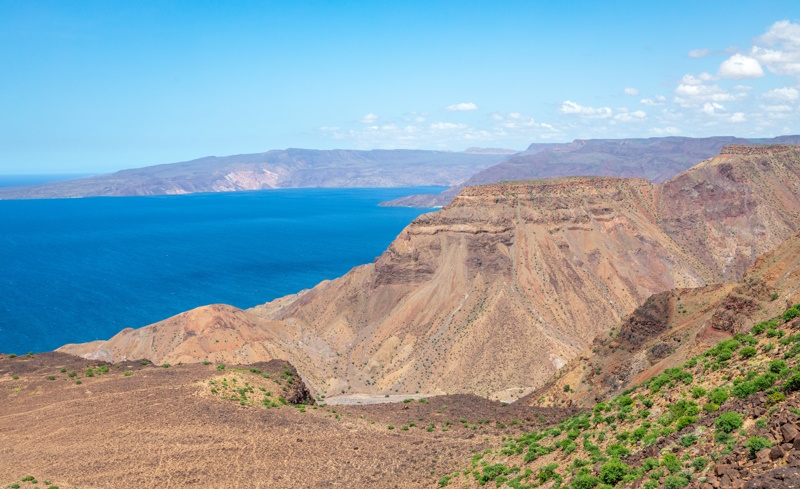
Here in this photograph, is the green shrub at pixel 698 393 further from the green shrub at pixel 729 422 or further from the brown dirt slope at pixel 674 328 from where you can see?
the brown dirt slope at pixel 674 328

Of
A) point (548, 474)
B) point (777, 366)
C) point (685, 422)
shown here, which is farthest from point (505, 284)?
point (685, 422)

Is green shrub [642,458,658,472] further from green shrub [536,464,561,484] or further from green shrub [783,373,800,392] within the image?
green shrub [783,373,800,392]

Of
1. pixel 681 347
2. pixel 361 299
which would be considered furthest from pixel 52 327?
pixel 681 347

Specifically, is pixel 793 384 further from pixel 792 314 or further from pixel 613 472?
pixel 792 314

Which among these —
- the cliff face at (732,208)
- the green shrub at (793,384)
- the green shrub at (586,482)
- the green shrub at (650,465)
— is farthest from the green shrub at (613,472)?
the cliff face at (732,208)

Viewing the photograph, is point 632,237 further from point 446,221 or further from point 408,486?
point 408,486

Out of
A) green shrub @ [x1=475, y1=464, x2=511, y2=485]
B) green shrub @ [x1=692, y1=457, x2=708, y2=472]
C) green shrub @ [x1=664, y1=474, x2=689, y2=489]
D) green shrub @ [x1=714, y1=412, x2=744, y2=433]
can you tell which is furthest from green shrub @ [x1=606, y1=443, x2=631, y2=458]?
green shrub @ [x1=475, y1=464, x2=511, y2=485]
